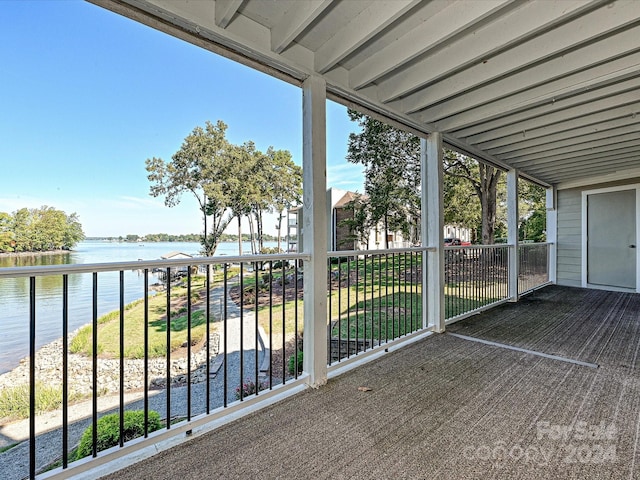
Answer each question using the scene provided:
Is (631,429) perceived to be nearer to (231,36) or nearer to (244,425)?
(244,425)

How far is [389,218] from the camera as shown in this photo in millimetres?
8695

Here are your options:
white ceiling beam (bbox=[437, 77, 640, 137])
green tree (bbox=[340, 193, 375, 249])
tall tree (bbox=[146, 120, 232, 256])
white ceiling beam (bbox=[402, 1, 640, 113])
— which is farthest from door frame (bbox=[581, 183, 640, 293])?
tall tree (bbox=[146, 120, 232, 256])

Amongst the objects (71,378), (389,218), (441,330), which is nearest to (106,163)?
(71,378)

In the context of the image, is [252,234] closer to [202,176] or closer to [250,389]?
[202,176]

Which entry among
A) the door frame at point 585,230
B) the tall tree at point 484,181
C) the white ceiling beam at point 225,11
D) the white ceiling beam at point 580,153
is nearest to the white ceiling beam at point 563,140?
the white ceiling beam at point 580,153

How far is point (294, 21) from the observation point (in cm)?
174

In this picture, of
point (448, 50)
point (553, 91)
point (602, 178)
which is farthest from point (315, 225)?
point (602, 178)

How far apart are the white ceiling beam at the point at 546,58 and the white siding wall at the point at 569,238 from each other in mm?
5252

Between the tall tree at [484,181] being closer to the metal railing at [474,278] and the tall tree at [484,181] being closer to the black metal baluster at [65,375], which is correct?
the metal railing at [474,278]

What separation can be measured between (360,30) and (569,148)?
373 centimetres

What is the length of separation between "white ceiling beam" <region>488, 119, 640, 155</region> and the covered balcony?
0.10 ft

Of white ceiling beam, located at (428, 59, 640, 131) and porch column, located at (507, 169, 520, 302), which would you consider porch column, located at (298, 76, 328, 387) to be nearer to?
white ceiling beam, located at (428, 59, 640, 131)

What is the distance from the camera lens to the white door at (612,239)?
549 centimetres

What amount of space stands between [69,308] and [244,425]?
1086 millimetres
